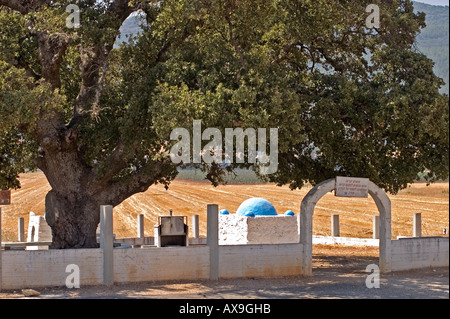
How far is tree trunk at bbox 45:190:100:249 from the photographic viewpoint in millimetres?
23797

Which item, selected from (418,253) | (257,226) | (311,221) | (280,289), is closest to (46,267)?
(280,289)

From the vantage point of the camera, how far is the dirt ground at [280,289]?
17.6 meters

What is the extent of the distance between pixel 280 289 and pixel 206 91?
561 centimetres

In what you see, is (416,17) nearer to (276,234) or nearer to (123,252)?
(276,234)

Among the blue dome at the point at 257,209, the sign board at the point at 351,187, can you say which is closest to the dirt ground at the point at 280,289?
the sign board at the point at 351,187

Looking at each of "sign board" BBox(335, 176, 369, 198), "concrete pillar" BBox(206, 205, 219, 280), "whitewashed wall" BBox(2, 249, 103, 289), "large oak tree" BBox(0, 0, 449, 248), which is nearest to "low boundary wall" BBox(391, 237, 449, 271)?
"large oak tree" BBox(0, 0, 449, 248)

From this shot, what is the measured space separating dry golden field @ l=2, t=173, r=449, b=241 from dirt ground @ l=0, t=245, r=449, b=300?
74.8 ft

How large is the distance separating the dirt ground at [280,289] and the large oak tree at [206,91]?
3689 millimetres

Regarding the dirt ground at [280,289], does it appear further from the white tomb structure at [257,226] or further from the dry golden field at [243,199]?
the dry golden field at [243,199]

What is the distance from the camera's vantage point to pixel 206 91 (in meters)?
19.2

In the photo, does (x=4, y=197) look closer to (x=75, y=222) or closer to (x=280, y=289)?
(x=75, y=222)

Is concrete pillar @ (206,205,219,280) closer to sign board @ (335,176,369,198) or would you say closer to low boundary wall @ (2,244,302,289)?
low boundary wall @ (2,244,302,289)
